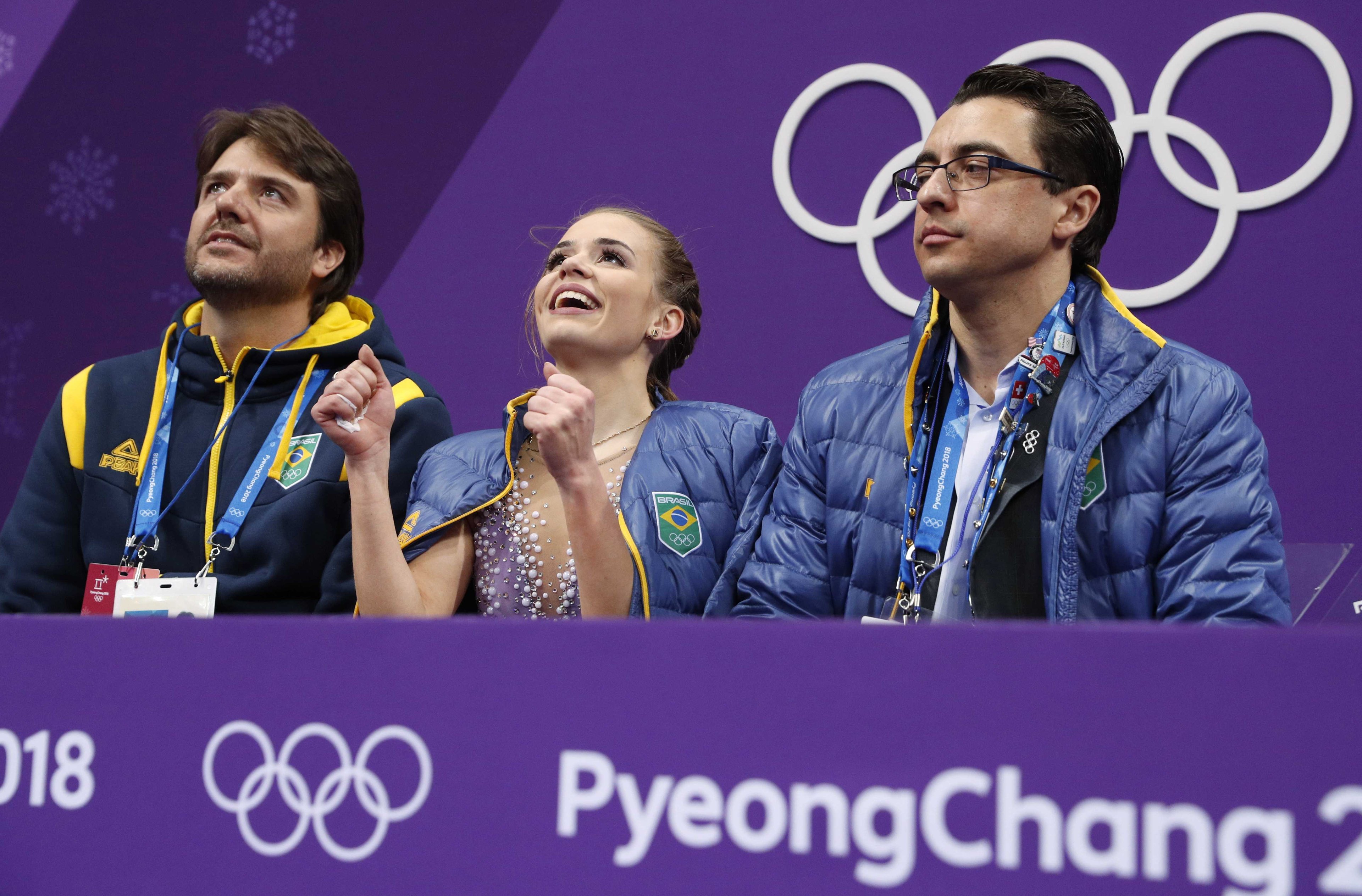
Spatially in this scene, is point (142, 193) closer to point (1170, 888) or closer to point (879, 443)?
point (879, 443)

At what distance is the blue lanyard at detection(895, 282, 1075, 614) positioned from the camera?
5.93 ft

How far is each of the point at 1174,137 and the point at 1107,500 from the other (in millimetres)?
1240

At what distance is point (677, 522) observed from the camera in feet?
6.54

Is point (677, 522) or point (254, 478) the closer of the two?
point (677, 522)

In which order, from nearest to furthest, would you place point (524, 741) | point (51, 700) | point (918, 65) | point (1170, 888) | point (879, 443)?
point (1170, 888), point (524, 741), point (51, 700), point (879, 443), point (918, 65)

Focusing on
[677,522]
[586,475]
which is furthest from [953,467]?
[586,475]

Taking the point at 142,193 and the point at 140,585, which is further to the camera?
the point at 142,193

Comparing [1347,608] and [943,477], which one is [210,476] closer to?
[943,477]

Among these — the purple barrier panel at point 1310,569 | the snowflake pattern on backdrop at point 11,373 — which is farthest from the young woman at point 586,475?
the snowflake pattern on backdrop at point 11,373

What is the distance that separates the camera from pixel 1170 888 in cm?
79

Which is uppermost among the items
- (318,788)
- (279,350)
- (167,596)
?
(279,350)

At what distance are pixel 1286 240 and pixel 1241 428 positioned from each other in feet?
3.30

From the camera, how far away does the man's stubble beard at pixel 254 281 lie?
8.18 ft

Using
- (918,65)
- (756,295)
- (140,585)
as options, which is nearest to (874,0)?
(918,65)
